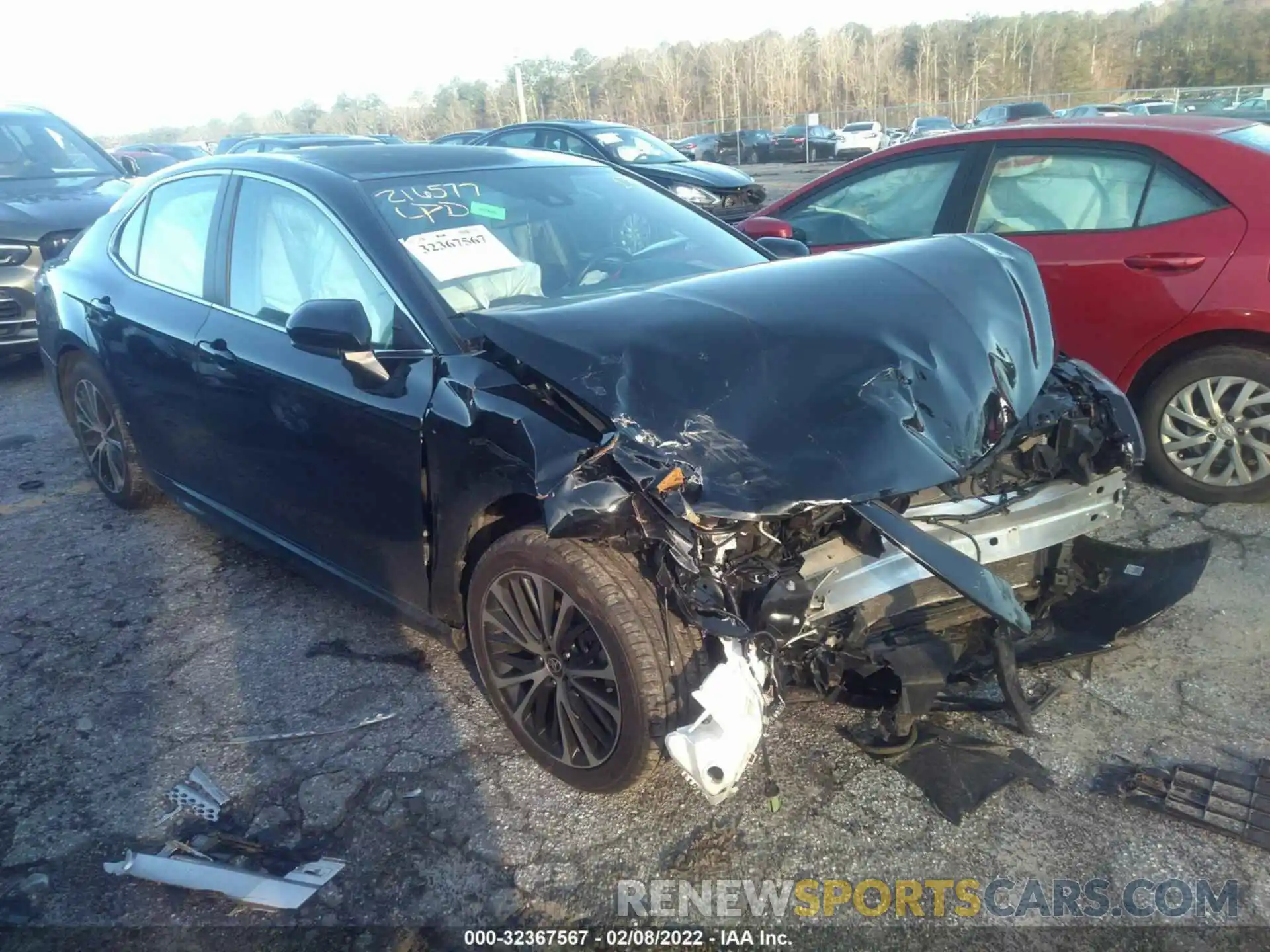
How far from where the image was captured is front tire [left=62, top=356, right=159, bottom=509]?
14.6 feet

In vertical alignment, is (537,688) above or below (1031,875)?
above

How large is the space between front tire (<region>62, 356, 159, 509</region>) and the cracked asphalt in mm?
802

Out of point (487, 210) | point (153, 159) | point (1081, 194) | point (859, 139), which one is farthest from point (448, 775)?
point (859, 139)

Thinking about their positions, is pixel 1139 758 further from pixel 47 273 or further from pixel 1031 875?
pixel 47 273

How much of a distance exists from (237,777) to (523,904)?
3.53ft

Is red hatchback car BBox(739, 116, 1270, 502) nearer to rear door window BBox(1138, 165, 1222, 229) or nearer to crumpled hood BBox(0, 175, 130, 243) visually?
rear door window BBox(1138, 165, 1222, 229)

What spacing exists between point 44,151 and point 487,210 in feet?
24.3

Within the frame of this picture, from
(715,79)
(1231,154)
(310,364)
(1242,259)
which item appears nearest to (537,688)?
(310,364)

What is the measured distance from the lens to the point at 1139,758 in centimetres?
267

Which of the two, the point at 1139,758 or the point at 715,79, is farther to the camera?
the point at 715,79

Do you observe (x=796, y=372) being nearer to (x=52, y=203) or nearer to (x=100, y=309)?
(x=100, y=309)

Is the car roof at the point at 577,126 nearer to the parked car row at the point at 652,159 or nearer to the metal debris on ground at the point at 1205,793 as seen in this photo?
the parked car row at the point at 652,159

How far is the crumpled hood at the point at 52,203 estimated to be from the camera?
7270 millimetres

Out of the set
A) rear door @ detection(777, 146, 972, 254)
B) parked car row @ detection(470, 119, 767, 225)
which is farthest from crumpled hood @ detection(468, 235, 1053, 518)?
parked car row @ detection(470, 119, 767, 225)
